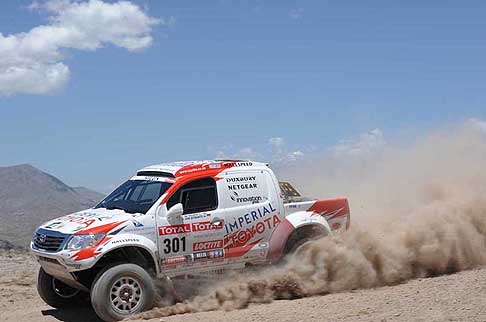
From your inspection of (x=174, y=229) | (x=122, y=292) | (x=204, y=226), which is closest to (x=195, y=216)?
(x=204, y=226)

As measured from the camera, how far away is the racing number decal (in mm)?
9096

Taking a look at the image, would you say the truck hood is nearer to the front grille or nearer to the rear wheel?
the front grille

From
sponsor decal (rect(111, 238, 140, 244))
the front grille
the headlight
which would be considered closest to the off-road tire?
the front grille

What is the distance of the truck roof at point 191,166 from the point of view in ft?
32.0

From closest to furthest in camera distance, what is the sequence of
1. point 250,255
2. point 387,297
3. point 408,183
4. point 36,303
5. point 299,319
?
point 299,319 < point 387,297 < point 250,255 < point 36,303 < point 408,183

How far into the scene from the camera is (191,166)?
9.88 m

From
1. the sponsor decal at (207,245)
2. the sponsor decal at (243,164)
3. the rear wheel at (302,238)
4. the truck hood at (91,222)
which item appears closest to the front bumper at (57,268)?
the truck hood at (91,222)

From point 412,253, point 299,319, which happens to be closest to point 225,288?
point 299,319

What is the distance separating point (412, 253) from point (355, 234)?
97cm

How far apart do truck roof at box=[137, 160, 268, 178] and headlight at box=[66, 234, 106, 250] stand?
159 centimetres

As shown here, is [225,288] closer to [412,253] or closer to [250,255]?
[250,255]

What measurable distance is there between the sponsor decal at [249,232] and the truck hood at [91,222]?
1518 millimetres

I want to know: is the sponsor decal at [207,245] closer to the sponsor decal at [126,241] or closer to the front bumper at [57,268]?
the sponsor decal at [126,241]

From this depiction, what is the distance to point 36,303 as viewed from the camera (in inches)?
413
